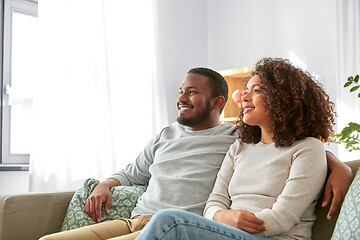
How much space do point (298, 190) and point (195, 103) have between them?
75 centimetres

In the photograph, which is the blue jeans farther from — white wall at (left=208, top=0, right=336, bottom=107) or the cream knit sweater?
white wall at (left=208, top=0, right=336, bottom=107)

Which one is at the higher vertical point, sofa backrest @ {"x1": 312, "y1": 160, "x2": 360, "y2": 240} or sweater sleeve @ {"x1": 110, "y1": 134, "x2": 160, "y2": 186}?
sweater sleeve @ {"x1": 110, "y1": 134, "x2": 160, "y2": 186}

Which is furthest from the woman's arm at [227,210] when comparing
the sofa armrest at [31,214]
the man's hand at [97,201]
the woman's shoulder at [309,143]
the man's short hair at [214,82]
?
the sofa armrest at [31,214]

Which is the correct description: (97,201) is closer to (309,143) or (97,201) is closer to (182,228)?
(182,228)

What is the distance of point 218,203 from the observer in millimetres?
1622

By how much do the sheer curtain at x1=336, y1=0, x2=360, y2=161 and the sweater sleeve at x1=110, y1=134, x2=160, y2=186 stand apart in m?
1.37

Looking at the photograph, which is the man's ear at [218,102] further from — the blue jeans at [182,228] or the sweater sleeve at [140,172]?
the blue jeans at [182,228]

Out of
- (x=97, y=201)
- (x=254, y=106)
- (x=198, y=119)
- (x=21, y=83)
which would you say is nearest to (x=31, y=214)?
(x=97, y=201)

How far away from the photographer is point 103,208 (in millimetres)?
1986

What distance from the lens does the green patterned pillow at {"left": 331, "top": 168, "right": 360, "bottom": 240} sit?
1.22 metres

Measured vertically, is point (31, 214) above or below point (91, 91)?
below

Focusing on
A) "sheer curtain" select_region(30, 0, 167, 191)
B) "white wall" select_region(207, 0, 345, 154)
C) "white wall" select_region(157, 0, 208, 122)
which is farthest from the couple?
"white wall" select_region(157, 0, 208, 122)

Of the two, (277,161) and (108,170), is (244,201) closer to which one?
(277,161)

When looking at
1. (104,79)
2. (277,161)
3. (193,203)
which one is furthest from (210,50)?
(277,161)
